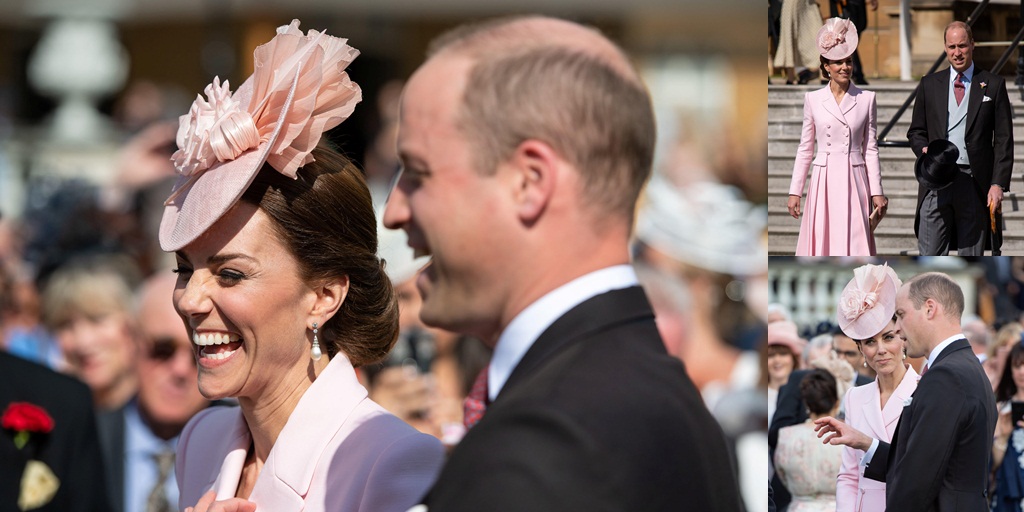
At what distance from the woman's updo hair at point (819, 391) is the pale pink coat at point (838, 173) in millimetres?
259

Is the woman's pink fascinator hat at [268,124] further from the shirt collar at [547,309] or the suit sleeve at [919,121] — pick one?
the suit sleeve at [919,121]

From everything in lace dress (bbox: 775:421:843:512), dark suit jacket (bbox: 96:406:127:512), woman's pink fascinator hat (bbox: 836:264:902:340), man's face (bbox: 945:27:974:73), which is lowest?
dark suit jacket (bbox: 96:406:127:512)

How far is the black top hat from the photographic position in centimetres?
255

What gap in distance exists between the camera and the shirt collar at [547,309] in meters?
1.52

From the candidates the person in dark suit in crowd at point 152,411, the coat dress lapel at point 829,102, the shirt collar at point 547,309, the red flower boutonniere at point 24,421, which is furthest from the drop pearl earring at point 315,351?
the person in dark suit in crowd at point 152,411

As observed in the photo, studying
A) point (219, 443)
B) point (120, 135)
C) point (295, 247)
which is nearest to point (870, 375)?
point (295, 247)

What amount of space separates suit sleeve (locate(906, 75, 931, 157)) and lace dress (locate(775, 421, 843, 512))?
0.62 metres

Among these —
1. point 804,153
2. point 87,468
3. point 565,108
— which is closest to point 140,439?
point 87,468

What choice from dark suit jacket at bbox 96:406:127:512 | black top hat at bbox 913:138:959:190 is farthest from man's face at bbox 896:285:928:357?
dark suit jacket at bbox 96:406:127:512

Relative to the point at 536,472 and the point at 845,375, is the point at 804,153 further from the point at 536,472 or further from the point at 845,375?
the point at 536,472

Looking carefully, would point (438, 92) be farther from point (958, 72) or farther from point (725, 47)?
point (725, 47)

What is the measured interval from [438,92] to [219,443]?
136cm

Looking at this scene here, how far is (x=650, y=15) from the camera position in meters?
8.16

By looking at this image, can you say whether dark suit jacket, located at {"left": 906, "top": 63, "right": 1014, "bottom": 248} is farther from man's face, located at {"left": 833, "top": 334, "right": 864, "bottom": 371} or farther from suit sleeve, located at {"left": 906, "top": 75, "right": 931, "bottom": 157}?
man's face, located at {"left": 833, "top": 334, "right": 864, "bottom": 371}
